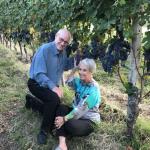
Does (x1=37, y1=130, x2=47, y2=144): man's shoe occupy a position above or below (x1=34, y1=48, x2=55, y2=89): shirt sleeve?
below

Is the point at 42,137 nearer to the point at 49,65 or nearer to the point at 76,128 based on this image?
the point at 76,128

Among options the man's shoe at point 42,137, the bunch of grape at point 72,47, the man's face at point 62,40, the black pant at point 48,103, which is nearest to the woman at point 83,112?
the black pant at point 48,103

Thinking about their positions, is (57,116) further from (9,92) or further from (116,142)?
(9,92)

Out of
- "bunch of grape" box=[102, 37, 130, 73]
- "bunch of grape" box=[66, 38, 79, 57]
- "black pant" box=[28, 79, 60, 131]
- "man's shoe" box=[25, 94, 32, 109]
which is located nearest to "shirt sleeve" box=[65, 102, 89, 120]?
"black pant" box=[28, 79, 60, 131]

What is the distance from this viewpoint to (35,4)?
854 centimetres

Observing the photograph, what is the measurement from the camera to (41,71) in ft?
18.8

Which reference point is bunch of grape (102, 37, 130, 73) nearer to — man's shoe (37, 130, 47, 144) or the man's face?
the man's face

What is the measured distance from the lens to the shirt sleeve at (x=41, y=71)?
573 centimetres

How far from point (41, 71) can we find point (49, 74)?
272 mm

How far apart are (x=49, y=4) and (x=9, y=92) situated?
1.70m

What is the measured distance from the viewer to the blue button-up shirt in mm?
5742

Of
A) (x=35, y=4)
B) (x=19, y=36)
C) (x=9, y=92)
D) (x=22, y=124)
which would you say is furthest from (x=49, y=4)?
(x=19, y=36)

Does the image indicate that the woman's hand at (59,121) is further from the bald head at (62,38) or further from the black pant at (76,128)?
the bald head at (62,38)

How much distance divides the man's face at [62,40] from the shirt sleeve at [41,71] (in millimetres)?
238
